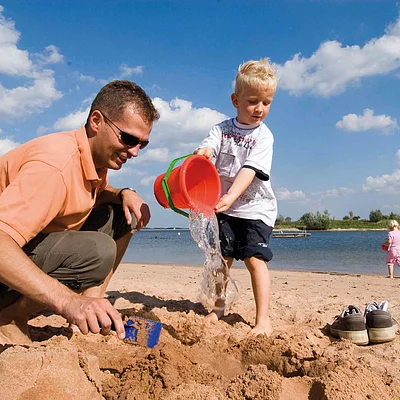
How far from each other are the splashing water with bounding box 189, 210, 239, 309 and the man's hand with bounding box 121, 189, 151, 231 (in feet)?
1.05

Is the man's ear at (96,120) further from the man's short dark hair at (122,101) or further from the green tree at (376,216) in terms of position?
the green tree at (376,216)

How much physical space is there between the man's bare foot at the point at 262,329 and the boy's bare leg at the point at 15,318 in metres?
1.31

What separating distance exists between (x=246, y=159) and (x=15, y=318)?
70.7 inches

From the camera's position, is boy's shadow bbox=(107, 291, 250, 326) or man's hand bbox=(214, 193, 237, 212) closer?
man's hand bbox=(214, 193, 237, 212)

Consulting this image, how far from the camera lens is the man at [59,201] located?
1.62 m

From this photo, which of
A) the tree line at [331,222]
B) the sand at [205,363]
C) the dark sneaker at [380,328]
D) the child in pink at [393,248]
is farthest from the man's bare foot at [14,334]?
the tree line at [331,222]

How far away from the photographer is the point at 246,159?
3033 mm

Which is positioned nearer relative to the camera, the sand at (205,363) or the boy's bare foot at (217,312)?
the sand at (205,363)

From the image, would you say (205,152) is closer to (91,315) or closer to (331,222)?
A: (91,315)

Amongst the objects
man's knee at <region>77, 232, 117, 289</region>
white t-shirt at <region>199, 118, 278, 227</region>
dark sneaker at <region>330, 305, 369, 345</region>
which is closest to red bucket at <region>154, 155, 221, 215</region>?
white t-shirt at <region>199, 118, 278, 227</region>

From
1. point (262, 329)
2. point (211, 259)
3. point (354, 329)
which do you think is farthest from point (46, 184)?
point (354, 329)

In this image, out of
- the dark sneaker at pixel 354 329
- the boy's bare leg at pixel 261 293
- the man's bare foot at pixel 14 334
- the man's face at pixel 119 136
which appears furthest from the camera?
the boy's bare leg at pixel 261 293

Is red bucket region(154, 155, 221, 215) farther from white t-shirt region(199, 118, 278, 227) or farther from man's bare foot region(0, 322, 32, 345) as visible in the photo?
man's bare foot region(0, 322, 32, 345)

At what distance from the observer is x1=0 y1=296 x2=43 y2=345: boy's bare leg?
2.12 meters
